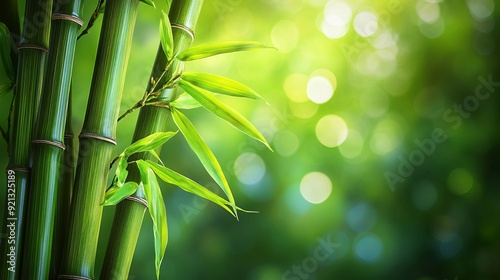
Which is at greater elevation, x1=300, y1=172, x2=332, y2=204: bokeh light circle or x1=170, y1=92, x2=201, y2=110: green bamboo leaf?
x1=170, y1=92, x2=201, y2=110: green bamboo leaf

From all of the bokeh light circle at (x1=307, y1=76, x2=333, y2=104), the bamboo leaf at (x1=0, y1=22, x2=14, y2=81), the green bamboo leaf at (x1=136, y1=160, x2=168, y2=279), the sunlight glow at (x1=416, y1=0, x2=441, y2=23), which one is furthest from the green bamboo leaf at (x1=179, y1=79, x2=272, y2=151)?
the sunlight glow at (x1=416, y1=0, x2=441, y2=23)

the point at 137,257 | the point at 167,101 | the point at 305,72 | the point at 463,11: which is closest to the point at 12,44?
the point at 167,101

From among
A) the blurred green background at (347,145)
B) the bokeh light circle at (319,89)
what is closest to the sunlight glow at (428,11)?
the blurred green background at (347,145)

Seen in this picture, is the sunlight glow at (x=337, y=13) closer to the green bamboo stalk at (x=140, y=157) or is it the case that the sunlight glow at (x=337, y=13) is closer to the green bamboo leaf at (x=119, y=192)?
the green bamboo stalk at (x=140, y=157)

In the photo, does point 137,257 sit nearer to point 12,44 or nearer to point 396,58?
point 12,44

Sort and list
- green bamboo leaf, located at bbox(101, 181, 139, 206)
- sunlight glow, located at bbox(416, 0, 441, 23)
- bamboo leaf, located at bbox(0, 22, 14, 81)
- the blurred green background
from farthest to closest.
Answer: sunlight glow, located at bbox(416, 0, 441, 23)
the blurred green background
bamboo leaf, located at bbox(0, 22, 14, 81)
green bamboo leaf, located at bbox(101, 181, 139, 206)

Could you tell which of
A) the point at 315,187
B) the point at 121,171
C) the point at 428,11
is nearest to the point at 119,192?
the point at 121,171

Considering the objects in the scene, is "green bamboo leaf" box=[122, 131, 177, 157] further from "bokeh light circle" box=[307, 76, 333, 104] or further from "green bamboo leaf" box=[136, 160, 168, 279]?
"bokeh light circle" box=[307, 76, 333, 104]
